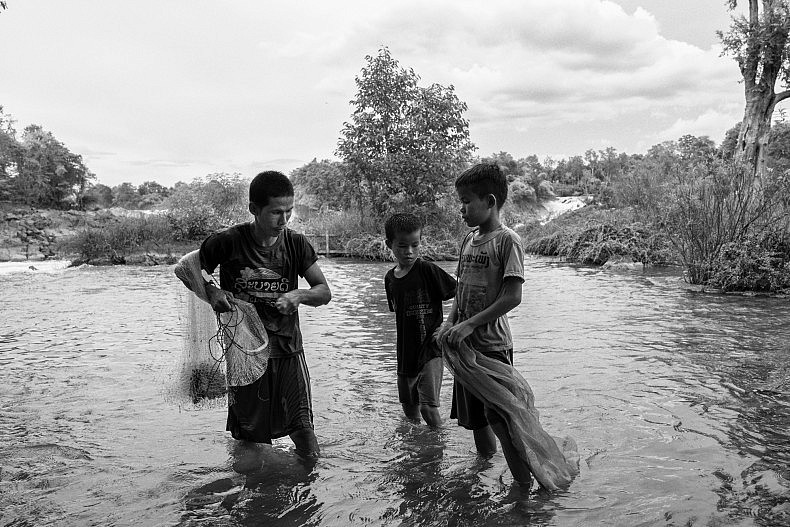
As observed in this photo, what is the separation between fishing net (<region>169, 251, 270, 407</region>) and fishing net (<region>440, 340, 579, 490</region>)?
113cm

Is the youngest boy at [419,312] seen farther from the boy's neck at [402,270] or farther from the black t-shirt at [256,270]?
the black t-shirt at [256,270]

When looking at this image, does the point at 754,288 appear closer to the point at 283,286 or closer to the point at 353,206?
the point at 283,286

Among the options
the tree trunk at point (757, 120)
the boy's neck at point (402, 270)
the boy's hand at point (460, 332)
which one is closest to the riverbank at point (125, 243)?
the tree trunk at point (757, 120)

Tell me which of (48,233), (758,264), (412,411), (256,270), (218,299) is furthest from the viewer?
(48,233)

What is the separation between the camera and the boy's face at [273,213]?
11.6ft

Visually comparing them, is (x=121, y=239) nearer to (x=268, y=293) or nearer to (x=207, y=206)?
(x=207, y=206)

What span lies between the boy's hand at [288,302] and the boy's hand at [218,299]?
1.01 ft

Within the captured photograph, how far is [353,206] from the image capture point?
102ft

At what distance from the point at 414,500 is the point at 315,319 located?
7592 mm

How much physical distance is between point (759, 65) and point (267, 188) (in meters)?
23.7

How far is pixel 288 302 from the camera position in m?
A: 3.41

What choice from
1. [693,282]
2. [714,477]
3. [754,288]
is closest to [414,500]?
[714,477]

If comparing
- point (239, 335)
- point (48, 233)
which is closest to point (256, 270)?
point (239, 335)

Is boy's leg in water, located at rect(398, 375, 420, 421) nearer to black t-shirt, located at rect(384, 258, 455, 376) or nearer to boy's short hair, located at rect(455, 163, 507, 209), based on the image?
black t-shirt, located at rect(384, 258, 455, 376)
